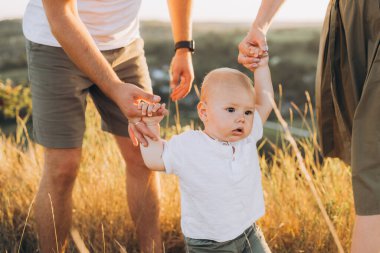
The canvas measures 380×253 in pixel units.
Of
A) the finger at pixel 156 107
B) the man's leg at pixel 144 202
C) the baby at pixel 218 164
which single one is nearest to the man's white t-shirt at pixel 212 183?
the baby at pixel 218 164

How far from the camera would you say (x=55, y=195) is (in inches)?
107

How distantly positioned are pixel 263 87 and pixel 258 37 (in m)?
0.18

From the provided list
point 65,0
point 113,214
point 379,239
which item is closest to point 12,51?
point 113,214

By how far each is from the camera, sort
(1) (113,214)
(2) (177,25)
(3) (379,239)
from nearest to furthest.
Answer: (3) (379,239) < (2) (177,25) < (1) (113,214)

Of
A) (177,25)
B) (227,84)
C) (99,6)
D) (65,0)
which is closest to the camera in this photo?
(227,84)

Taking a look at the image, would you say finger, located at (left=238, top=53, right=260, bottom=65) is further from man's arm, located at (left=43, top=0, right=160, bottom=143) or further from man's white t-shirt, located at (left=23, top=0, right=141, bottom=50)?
man's white t-shirt, located at (left=23, top=0, right=141, bottom=50)

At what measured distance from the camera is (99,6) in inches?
104

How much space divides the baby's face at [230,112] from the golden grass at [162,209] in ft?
3.28

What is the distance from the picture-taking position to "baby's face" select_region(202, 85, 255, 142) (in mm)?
2070

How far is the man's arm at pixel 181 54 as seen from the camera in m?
2.82

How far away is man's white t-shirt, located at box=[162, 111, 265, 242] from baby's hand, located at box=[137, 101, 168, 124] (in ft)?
0.30

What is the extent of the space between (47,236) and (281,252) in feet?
3.55

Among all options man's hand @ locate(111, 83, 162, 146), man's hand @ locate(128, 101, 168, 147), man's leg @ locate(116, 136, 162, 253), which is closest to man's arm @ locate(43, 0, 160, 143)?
man's hand @ locate(111, 83, 162, 146)

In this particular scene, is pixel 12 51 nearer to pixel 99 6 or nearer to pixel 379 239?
pixel 99 6
